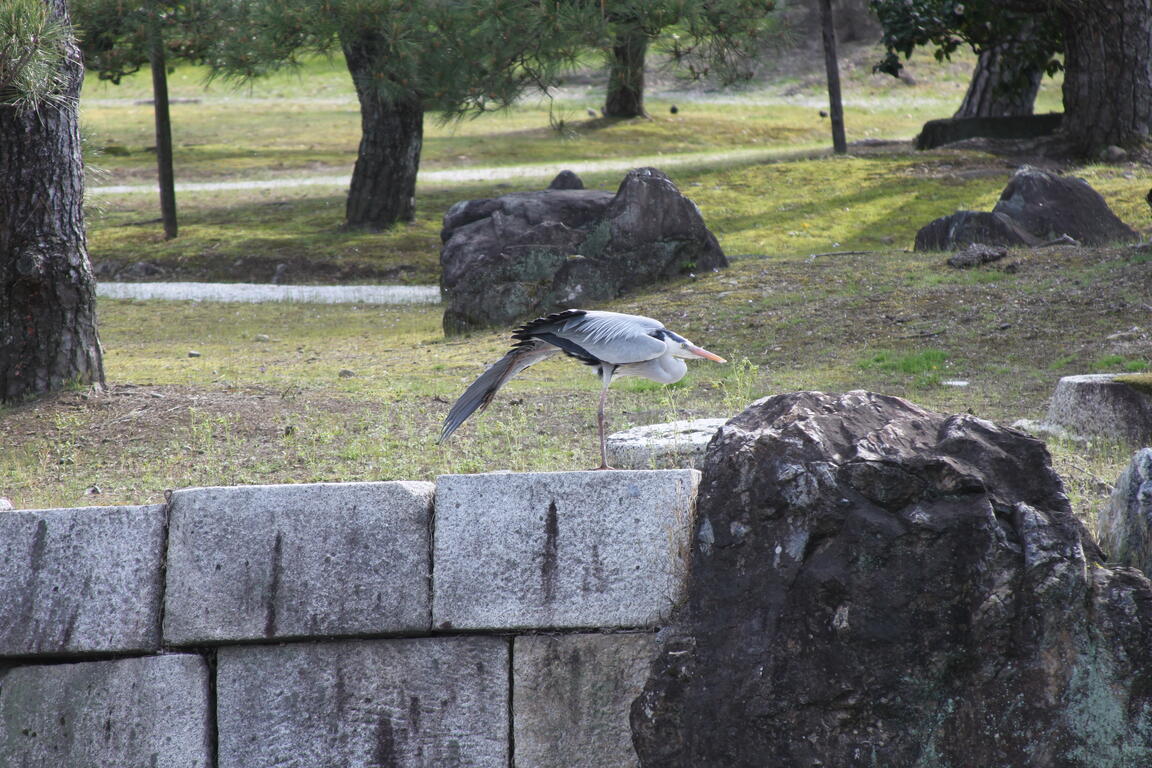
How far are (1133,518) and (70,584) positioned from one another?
3.78 m

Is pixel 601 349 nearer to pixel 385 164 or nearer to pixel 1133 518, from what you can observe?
pixel 1133 518

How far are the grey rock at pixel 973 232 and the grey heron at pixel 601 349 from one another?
8.49m

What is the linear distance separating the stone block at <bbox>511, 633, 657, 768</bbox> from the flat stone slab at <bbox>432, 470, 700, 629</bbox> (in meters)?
0.09

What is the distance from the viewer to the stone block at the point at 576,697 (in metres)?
4.17

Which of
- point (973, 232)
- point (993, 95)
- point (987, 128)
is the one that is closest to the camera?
point (973, 232)

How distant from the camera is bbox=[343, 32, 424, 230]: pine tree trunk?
1797 centimetres

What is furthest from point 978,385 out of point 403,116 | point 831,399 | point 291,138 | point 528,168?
point 291,138

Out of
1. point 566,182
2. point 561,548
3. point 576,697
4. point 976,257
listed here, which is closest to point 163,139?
point 566,182

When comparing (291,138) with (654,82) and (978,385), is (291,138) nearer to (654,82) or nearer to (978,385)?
(654,82)

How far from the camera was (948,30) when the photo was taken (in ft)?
62.5

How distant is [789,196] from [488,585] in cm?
1498

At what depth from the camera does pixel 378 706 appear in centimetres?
425

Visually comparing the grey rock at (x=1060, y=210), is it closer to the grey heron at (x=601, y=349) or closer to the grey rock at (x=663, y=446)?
the grey rock at (x=663, y=446)

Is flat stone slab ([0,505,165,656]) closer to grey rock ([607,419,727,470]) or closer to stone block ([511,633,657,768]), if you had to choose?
stone block ([511,633,657,768])
